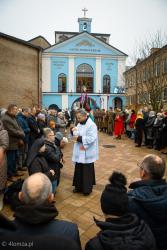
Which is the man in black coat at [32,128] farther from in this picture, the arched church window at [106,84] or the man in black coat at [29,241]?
the arched church window at [106,84]

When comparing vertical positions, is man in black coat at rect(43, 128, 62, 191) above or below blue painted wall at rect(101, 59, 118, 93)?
below

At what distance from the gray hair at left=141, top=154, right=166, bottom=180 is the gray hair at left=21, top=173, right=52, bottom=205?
1.12 m

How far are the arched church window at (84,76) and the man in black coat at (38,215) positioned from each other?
111 ft

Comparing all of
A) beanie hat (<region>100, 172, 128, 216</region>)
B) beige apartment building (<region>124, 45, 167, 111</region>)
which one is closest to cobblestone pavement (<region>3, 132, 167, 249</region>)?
beanie hat (<region>100, 172, 128, 216</region>)

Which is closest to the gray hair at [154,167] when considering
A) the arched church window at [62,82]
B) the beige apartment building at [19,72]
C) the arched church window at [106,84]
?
the beige apartment building at [19,72]

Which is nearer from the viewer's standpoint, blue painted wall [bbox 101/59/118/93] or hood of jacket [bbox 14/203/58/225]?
hood of jacket [bbox 14/203/58/225]

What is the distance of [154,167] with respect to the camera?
2482mm

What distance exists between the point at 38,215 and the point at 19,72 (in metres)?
25.2

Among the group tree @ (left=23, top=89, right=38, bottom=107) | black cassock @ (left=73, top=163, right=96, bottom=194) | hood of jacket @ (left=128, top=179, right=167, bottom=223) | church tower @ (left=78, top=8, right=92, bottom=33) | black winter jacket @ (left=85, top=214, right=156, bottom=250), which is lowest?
black cassock @ (left=73, top=163, right=96, bottom=194)

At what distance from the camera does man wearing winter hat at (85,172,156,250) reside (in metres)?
1.69

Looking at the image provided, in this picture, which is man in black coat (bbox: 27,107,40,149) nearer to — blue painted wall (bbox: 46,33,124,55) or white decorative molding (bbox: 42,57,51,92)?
white decorative molding (bbox: 42,57,51,92)

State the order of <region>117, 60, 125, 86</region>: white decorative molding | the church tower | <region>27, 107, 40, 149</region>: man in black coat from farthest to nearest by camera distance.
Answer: the church tower, <region>117, 60, 125, 86</region>: white decorative molding, <region>27, 107, 40, 149</region>: man in black coat

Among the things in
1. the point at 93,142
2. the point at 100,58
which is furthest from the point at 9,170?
the point at 100,58

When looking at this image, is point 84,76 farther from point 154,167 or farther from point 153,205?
point 153,205
